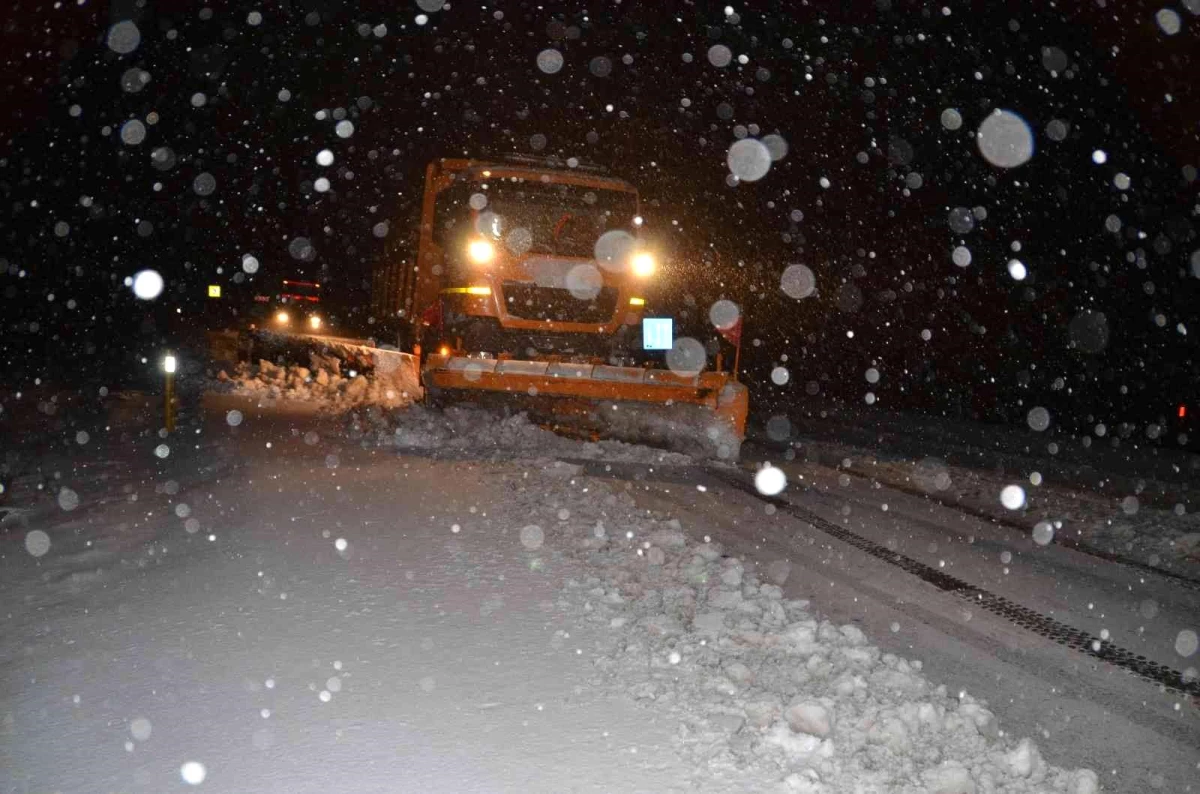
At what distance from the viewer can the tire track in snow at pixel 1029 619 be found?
16.0ft

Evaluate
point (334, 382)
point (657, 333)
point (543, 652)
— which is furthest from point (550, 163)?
point (543, 652)

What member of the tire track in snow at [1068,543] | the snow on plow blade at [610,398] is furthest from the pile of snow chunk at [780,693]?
the snow on plow blade at [610,398]

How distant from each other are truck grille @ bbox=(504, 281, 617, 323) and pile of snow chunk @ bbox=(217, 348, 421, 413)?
2000 millimetres

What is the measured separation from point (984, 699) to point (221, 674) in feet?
11.1

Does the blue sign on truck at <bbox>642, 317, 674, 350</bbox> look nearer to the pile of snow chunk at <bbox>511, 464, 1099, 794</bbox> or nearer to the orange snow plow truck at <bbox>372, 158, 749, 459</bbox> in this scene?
the orange snow plow truck at <bbox>372, 158, 749, 459</bbox>

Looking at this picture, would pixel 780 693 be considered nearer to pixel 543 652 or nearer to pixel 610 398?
Answer: pixel 543 652

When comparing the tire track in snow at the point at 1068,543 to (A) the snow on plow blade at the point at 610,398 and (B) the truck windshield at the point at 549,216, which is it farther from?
(B) the truck windshield at the point at 549,216

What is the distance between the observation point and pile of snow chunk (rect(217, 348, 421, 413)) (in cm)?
Result: 1485

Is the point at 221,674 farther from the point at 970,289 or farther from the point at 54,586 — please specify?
the point at 970,289

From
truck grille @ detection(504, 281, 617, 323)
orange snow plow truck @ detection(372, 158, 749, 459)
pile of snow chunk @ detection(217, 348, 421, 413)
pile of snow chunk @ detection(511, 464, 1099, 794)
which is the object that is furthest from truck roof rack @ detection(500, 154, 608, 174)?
pile of snow chunk @ detection(511, 464, 1099, 794)

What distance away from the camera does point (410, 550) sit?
6418 millimetres

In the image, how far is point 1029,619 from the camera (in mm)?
5684

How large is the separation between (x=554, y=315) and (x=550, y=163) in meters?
2.13

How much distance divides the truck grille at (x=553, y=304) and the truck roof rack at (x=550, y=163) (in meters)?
1.70
